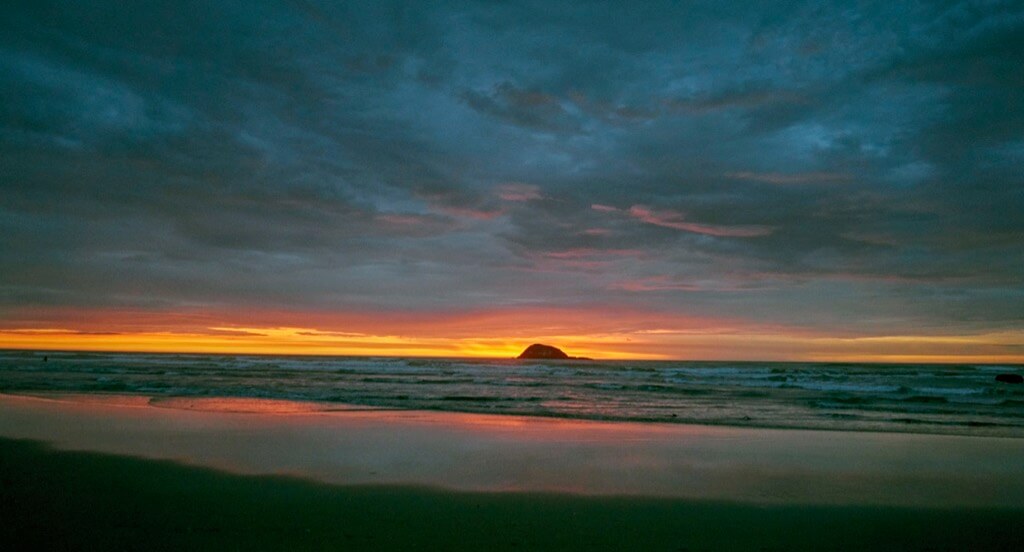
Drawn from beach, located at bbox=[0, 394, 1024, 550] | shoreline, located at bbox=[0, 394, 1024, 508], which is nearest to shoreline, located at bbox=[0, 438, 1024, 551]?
beach, located at bbox=[0, 394, 1024, 550]

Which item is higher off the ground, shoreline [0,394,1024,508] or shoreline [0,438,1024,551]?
shoreline [0,438,1024,551]

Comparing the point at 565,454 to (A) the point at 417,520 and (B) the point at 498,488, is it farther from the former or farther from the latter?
(A) the point at 417,520

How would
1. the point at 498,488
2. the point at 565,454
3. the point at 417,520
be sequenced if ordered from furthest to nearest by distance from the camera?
the point at 565,454
the point at 498,488
the point at 417,520

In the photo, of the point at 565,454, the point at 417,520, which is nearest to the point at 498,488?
the point at 417,520

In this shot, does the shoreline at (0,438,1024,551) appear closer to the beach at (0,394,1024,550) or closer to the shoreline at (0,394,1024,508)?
the beach at (0,394,1024,550)

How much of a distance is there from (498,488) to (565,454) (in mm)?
3635

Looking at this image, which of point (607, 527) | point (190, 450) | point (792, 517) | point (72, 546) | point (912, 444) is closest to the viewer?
point (72, 546)

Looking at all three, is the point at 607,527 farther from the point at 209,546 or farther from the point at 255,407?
the point at 255,407

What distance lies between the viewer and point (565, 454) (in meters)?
13.3

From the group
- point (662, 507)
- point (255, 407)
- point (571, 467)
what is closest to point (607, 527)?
point (662, 507)

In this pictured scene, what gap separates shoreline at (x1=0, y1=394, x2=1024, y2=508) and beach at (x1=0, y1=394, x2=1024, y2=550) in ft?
0.22

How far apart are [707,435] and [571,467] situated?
6.76 meters

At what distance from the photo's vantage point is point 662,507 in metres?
8.89

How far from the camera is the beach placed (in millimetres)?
7449
